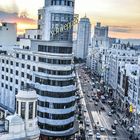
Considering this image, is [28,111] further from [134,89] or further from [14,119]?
[134,89]

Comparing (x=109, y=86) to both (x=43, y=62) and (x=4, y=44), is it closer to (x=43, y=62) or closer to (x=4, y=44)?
(x=4, y=44)

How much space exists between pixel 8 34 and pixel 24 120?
206 feet

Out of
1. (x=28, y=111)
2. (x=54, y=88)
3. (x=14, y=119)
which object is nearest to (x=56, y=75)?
(x=54, y=88)

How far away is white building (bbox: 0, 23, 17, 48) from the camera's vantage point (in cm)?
11306

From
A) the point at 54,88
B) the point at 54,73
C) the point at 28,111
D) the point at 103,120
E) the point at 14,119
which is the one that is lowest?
the point at 103,120

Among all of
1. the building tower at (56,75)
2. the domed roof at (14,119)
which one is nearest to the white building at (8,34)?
the building tower at (56,75)

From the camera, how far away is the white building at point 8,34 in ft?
371

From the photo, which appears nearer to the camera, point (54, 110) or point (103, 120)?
point (54, 110)

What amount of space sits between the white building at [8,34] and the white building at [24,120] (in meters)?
59.2

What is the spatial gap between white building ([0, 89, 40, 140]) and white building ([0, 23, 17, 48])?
59.2 metres

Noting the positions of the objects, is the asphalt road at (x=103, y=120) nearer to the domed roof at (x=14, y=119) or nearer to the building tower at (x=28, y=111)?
the building tower at (x=28, y=111)

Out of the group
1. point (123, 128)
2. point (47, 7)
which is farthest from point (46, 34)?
point (123, 128)

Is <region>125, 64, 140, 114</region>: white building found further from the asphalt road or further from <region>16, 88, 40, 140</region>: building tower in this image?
<region>16, 88, 40, 140</region>: building tower

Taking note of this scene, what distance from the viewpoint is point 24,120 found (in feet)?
181
